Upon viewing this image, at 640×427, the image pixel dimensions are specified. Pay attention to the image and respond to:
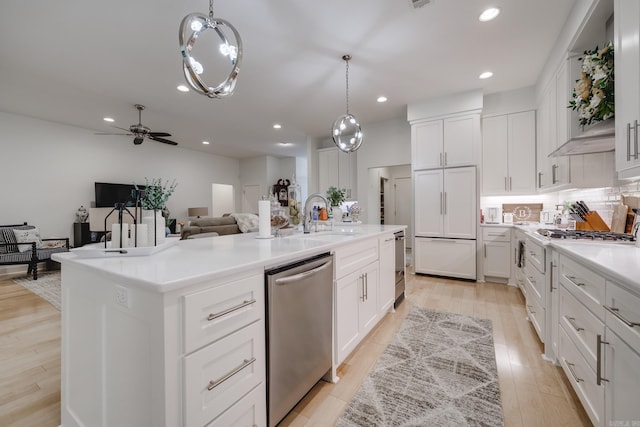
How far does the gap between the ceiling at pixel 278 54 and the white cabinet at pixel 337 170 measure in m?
1.23

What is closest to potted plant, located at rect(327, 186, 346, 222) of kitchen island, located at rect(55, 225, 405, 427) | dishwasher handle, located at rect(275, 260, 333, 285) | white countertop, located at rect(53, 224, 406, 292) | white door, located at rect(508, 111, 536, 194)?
A: dishwasher handle, located at rect(275, 260, 333, 285)

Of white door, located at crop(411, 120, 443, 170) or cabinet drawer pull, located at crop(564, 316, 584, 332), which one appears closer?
cabinet drawer pull, located at crop(564, 316, 584, 332)

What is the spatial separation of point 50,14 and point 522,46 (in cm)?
474

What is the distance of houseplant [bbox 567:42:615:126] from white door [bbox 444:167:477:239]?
2.10 m

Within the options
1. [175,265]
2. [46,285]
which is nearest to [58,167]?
[46,285]

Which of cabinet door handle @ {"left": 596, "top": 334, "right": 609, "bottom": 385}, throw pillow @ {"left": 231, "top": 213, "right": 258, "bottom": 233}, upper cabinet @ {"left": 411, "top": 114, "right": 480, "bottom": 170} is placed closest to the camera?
cabinet door handle @ {"left": 596, "top": 334, "right": 609, "bottom": 385}

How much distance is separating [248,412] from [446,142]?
4.36 meters

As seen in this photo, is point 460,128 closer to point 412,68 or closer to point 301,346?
point 412,68

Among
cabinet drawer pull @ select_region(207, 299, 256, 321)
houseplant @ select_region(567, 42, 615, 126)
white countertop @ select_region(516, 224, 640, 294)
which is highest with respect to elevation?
houseplant @ select_region(567, 42, 615, 126)

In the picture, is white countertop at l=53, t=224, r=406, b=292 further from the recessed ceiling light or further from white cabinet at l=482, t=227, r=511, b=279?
white cabinet at l=482, t=227, r=511, b=279

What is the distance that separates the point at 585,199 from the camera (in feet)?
8.90

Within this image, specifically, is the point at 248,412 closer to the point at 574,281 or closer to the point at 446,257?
the point at 574,281

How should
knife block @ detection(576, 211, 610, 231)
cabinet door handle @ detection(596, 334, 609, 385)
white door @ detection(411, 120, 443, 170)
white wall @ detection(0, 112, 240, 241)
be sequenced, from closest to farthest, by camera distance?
cabinet door handle @ detection(596, 334, 609, 385), knife block @ detection(576, 211, 610, 231), white door @ detection(411, 120, 443, 170), white wall @ detection(0, 112, 240, 241)

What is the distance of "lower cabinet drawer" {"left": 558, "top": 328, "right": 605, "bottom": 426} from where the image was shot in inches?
45.9
